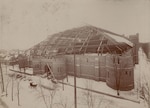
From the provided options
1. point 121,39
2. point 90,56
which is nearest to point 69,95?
point 90,56

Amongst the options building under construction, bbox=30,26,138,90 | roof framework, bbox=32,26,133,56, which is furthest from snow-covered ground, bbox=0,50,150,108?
roof framework, bbox=32,26,133,56

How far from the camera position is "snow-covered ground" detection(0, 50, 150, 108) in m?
1.24

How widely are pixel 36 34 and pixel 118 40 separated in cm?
75

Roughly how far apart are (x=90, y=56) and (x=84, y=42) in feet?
0.38

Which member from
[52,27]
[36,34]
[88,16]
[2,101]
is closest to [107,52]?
[88,16]

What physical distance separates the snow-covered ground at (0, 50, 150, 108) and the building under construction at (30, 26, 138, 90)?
4 cm

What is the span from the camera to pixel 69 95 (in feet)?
4.82

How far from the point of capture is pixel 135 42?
125 cm

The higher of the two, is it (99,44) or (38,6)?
(38,6)

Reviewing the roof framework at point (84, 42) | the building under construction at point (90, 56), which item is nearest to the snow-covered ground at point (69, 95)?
the building under construction at point (90, 56)

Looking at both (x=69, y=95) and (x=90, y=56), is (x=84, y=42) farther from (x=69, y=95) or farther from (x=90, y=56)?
(x=69, y=95)

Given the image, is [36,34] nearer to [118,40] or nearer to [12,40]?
[12,40]

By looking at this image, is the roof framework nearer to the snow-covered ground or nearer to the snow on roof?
the snow on roof

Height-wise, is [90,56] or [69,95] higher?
[90,56]
